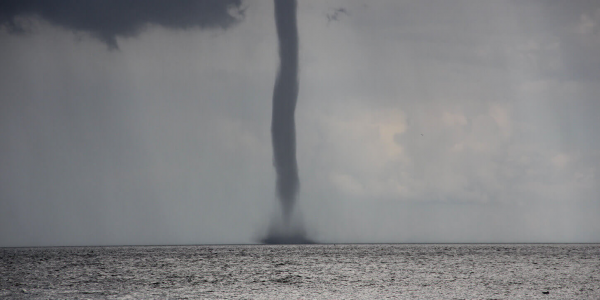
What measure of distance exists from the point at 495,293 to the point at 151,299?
23.0 metres

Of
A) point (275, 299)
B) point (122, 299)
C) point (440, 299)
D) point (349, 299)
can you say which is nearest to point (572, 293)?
point (440, 299)

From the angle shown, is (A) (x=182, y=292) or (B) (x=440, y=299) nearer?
(B) (x=440, y=299)

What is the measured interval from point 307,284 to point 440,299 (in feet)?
53.4

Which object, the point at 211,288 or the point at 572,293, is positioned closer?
the point at 572,293

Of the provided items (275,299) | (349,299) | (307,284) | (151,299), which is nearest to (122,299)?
(151,299)

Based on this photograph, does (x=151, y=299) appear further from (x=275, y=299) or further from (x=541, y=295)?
(x=541, y=295)

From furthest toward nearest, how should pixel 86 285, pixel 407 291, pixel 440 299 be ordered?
pixel 86 285, pixel 407 291, pixel 440 299

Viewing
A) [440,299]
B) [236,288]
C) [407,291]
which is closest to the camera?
[440,299]

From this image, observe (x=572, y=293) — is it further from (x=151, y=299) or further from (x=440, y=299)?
(x=151, y=299)

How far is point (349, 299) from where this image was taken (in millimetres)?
35688

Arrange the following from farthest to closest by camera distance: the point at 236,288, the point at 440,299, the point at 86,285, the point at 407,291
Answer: the point at 86,285 < the point at 236,288 < the point at 407,291 < the point at 440,299

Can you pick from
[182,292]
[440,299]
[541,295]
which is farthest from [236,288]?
[541,295]

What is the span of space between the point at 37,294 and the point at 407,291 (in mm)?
26009

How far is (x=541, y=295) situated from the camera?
3731cm
